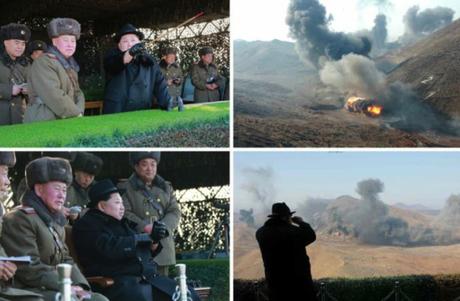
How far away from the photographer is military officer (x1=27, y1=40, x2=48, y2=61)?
360 inches

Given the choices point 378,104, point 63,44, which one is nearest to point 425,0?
point 378,104

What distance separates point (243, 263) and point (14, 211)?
1.92 metres

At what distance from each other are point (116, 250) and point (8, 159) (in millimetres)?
1099

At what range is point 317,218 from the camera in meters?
9.56

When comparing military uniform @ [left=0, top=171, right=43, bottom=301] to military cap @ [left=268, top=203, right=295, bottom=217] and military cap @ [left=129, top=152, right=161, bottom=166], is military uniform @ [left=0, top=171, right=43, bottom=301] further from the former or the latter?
military cap @ [left=268, top=203, right=295, bottom=217]

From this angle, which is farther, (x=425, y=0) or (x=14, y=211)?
(x=425, y=0)

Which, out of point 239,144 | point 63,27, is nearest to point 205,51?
A: point 239,144

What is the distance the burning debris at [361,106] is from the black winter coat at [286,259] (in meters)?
1.10

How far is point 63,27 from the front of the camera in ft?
30.0

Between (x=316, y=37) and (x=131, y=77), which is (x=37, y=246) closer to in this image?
(x=131, y=77)

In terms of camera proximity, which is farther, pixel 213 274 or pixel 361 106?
pixel 361 106

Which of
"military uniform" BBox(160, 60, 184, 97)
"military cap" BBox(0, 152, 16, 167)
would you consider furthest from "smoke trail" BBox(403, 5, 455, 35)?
"military cap" BBox(0, 152, 16, 167)

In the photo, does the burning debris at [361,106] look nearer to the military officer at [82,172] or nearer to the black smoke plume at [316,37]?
the black smoke plume at [316,37]

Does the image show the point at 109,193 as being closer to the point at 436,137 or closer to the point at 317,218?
the point at 317,218
